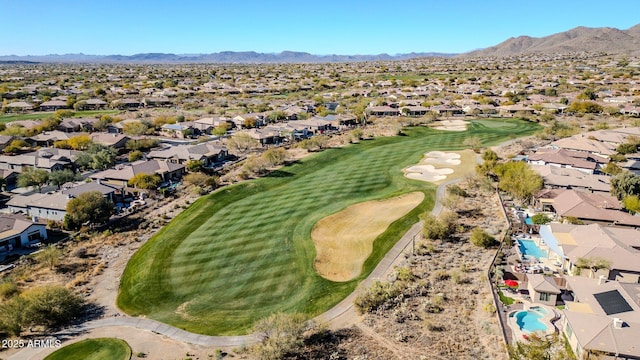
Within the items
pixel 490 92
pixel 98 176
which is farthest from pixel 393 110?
pixel 98 176

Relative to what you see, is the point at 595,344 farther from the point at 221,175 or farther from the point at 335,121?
the point at 335,121

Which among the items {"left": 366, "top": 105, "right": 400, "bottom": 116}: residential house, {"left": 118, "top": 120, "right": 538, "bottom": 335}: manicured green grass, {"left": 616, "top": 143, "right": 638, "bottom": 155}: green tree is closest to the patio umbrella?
{"left": 118, "top": 120, "right": 538, "bottom": 335}: manicured green grass

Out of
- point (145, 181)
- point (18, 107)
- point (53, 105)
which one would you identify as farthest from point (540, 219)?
point (18, 107)

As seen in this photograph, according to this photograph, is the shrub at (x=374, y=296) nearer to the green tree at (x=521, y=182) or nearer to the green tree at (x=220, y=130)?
the green tree at (x=521, y=182)

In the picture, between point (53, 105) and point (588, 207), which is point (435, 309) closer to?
point (588, 207)

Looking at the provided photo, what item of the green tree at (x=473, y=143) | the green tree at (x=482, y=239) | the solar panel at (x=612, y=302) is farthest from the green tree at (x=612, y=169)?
the solar panel at (x=612, y=302)
